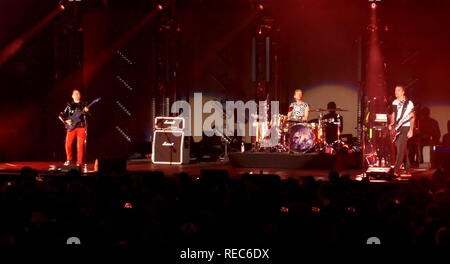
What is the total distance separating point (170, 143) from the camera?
16.6m

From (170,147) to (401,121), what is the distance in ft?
19.7

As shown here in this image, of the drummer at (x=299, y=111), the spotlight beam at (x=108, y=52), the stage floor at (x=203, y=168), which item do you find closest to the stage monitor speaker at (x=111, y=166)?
the stage floor at (x=203, y=168)

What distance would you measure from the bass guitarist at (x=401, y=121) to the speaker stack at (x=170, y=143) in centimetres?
552

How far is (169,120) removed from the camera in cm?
1684

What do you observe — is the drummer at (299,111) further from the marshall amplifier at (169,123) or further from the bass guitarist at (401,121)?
the marshall amplifier at (169,123)

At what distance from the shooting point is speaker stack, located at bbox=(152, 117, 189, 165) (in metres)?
16.6

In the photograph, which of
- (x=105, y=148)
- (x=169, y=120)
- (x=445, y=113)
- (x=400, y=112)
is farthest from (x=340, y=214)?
(x=105, y=148)

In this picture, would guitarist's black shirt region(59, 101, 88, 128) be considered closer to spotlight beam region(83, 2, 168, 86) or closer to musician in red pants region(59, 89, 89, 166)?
musician in red pants region(59, 89, 89, 166)

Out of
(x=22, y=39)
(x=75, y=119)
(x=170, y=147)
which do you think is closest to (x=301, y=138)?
(x=170, y=147)

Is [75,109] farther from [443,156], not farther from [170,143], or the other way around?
[443,156]

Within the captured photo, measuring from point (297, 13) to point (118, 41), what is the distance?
17.0ft
